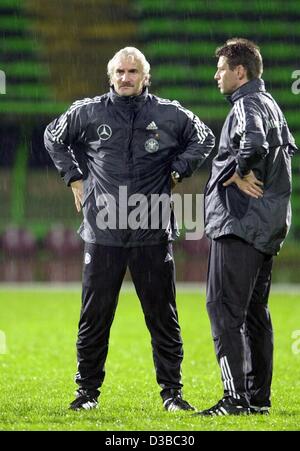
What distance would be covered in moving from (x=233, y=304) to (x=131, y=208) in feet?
2.52

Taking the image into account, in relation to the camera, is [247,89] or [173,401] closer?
[247,89]

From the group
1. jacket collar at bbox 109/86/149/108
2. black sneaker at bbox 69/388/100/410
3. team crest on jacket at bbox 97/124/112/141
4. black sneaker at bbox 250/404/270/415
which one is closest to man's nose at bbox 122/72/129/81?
jacket collar at bbox 109/86/149/108

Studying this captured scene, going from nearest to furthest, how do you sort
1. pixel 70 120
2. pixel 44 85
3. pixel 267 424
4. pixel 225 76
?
pixel 267 424, pixel 225 76, pixel 70 120, pixel 44 85

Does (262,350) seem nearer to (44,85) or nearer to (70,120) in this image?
(70,120)

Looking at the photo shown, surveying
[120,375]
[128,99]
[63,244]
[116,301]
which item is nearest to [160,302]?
[116,301]

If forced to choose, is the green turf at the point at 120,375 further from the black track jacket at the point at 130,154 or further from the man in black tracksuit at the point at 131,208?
the black track jacket at the point at 130,154

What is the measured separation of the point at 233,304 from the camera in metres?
5.42

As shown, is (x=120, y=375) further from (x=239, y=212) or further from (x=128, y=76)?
(x=128, y=76)

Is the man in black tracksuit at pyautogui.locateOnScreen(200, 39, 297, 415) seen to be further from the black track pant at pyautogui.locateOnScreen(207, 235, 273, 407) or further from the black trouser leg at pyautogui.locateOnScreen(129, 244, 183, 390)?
the black trouser leg at pyautogui.locateOnScreen(129, 244, 183, 390)

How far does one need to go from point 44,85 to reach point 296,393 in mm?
16825

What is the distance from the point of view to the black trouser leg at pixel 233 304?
541 cm

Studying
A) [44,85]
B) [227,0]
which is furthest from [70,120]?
[227,0]

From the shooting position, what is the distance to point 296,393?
6.60 meters

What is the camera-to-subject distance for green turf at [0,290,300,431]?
525 cm
